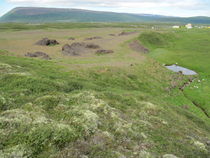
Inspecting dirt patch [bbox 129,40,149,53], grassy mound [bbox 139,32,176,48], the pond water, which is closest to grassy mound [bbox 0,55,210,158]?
the pond water

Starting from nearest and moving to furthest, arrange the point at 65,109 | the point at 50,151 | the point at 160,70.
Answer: the point at 50,151 < the point at 65,109 < the point at 160,70

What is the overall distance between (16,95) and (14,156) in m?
12.1

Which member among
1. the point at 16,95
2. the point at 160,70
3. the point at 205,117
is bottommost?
the point at 205,117

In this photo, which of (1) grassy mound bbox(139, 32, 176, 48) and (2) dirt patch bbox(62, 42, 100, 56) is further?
(1) grassy mound bbox(139, 32, 176, 48)

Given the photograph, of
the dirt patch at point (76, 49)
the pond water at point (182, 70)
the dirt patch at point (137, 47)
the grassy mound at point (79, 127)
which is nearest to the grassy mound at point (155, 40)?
the dirt patch at point (137, 47)

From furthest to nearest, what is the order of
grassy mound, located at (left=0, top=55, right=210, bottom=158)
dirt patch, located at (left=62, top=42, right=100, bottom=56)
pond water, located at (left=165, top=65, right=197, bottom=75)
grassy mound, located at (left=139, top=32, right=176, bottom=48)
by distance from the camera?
grassy mound, located at (left=139, top=32, right=176, bottom=48)
dirt patch, located at (left=62, top=42, right=100, bottom=56)
pond water, located at (left=165, top=65, right=197, bottom=75)
grassy mound, located at (left=0, top=55, right=210, bottom=158)

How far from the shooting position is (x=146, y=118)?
23.8m

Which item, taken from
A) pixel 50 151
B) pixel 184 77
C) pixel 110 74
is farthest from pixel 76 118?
pixel 184 77

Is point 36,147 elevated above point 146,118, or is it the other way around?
point 36,147

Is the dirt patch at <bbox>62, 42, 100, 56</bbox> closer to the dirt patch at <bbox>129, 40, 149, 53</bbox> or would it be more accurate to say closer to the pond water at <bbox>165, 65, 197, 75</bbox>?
the dirt patch at <bbox>129, 40, 149, 53</bbox>

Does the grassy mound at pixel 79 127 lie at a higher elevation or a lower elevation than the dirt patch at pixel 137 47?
lower

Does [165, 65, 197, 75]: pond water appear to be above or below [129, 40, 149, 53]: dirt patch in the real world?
below

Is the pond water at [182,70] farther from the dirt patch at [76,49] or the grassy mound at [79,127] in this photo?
the grassy mound at [79,127]

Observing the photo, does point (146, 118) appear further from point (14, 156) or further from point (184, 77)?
point (184, 77)
